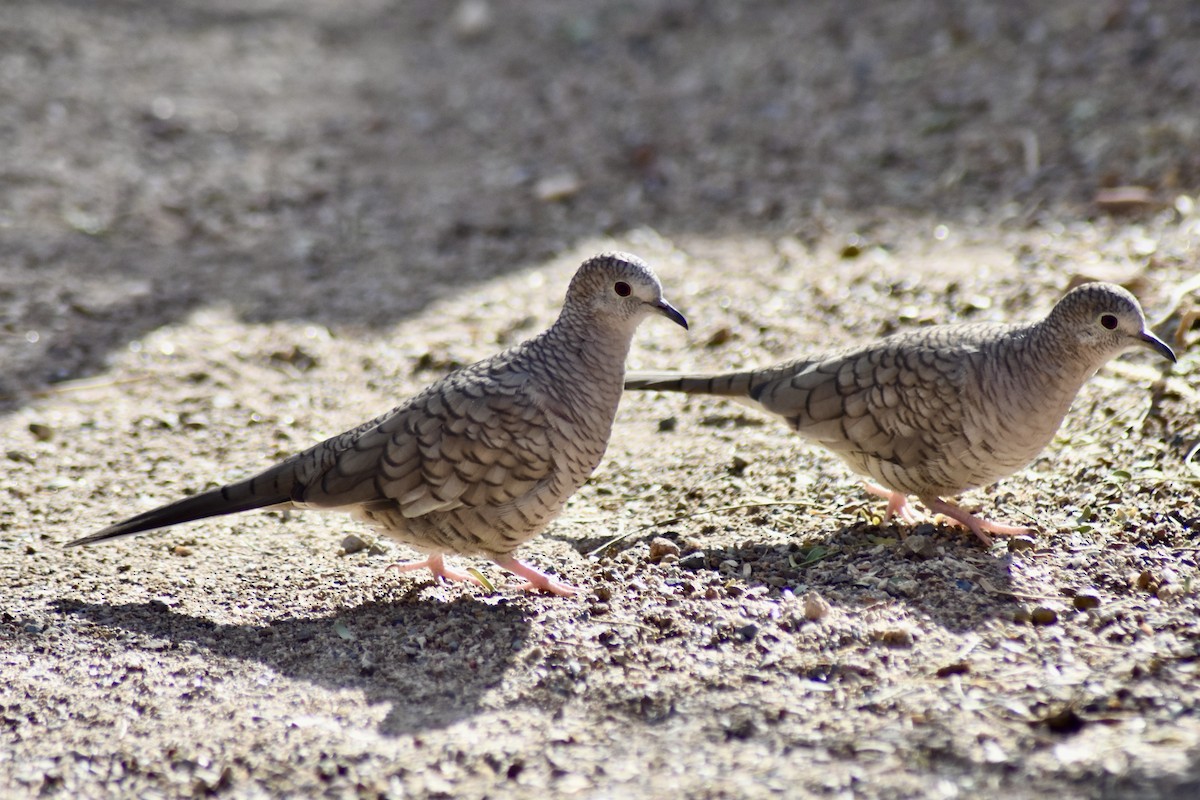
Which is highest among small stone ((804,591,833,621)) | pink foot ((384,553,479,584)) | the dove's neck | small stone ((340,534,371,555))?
the dove's neck

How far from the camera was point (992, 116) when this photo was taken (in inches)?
301

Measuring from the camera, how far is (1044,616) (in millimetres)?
3701

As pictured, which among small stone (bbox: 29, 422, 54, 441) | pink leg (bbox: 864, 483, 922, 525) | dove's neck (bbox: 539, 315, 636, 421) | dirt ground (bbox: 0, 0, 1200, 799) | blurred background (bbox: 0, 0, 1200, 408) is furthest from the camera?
blurred background (bbox: 0, 0, 1200, 408)

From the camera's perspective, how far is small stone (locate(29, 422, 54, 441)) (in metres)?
5.41

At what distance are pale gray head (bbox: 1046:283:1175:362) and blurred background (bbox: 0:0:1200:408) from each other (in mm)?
2518

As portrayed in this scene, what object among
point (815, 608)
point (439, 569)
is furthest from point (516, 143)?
point (815, 608)

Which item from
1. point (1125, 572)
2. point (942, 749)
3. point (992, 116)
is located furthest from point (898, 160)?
point (942, 749)

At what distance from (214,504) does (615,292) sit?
4.98ft

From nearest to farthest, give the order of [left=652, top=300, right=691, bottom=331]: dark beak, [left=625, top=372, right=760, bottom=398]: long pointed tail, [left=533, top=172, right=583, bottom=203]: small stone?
[left=652, top=300, right=691, bottom=331]: dark beak, [left=625, top=372, right=760, bottom=398]: long pointed tail, [left=533, top=172, right=583, bottom=203]: small stone

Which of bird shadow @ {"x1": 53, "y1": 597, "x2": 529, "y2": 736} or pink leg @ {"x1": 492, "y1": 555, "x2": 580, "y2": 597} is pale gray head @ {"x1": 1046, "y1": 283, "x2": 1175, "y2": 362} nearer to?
pink leg @ {"x1": 492, "y1": 555, "x2": 580, "y2": 597}

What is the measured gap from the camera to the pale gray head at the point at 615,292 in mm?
4195

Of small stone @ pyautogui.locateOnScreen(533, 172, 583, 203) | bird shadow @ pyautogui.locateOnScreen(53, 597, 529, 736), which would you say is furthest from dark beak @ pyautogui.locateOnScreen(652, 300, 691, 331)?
small stone @ pyautogui.locateOnScreen(533, 172, 583, 203)

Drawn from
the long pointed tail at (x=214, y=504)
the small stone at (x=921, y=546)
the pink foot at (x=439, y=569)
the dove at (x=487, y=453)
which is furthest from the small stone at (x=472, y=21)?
the small stone at (x=921, y=546)

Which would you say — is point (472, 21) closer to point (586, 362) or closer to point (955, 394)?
point (586, 362)
